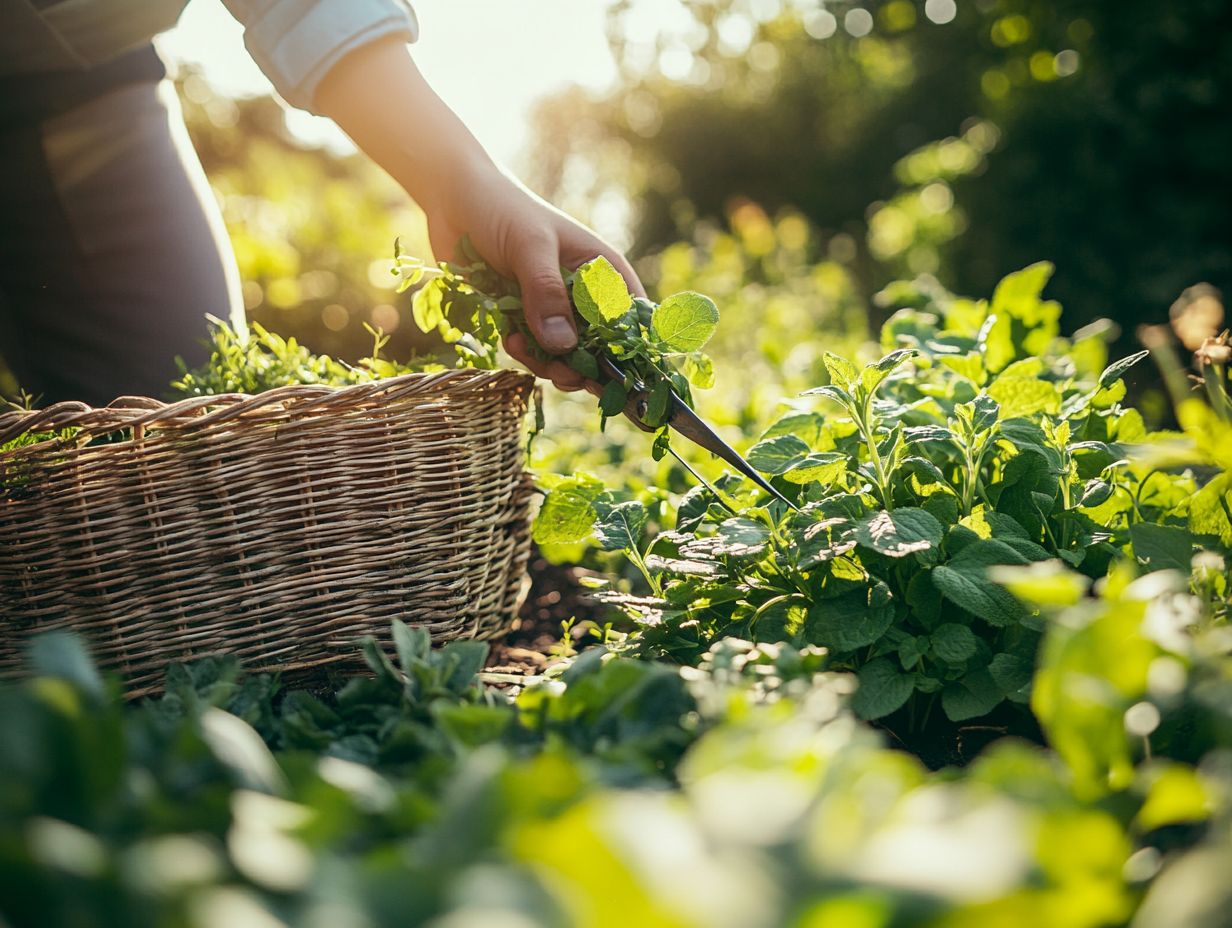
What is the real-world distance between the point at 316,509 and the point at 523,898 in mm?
1061

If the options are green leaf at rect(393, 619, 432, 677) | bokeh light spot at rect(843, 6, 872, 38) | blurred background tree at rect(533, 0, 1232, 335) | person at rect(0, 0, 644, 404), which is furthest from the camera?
bokeh light spot at rect(843, 6, 872, 38)

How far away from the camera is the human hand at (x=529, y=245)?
1.46 m

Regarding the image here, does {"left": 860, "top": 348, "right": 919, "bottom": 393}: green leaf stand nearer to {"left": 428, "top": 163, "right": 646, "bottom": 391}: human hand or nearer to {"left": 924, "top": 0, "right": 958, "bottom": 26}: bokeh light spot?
{"left": 428, "top": 163, "right": 646, "bottom": 391}: human hand

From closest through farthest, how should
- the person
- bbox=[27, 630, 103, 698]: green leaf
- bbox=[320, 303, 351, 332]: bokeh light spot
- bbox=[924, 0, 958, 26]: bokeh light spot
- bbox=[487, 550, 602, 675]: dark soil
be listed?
bbox=[27, 630, 103, 698]: green leaf < the person < bbox=[487, 550, 602, 675]: dark soil < bbox=[320, 303, 351, 332]: bokeh light spot < bbox=[924, 0, 958, 26]: bokeh light spot

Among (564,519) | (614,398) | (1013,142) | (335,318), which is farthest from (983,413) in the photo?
(1013,142)

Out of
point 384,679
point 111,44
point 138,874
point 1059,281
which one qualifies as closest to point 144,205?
point 111,44

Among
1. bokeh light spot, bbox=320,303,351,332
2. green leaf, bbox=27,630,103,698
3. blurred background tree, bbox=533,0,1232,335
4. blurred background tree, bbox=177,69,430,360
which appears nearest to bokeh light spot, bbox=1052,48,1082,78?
blurred background tree, bbox=533,0,1232,335

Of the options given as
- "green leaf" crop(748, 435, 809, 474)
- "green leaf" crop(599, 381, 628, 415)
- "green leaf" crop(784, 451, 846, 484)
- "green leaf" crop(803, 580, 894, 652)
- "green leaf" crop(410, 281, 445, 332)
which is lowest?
"green leaf" crop(803, 580, 894, 652)

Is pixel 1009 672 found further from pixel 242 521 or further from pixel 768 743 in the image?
pixel 242 521

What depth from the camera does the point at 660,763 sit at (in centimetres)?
87

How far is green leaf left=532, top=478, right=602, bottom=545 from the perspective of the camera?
4.94ft

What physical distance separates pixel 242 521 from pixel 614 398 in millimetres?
576

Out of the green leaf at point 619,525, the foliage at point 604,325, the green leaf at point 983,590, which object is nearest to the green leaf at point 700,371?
the foliage at point 604,325

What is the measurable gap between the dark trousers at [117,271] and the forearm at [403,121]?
0.64 m
